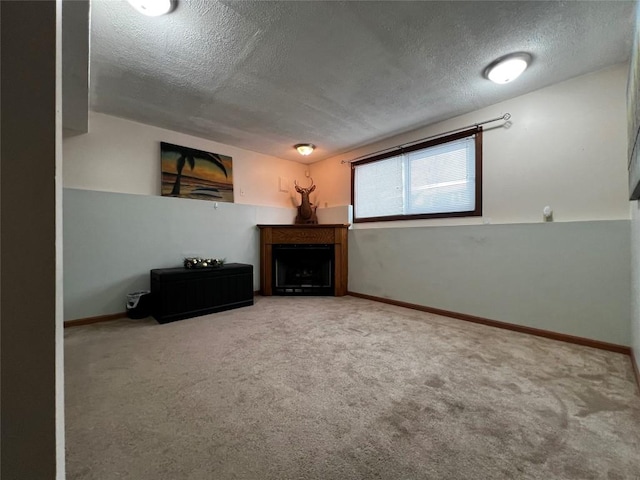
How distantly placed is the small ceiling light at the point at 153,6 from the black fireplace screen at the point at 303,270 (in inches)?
122

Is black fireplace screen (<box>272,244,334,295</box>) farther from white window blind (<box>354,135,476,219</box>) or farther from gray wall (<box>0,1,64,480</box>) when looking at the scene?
gray wall (<box>0,1,64,480</box>)

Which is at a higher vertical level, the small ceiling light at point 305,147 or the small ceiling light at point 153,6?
the small ceiling light at point 305,147

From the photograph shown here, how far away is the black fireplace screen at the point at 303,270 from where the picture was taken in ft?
13.9

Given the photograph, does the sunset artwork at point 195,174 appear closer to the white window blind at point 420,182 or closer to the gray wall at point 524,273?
the white window blind at point 420,182

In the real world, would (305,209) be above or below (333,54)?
below

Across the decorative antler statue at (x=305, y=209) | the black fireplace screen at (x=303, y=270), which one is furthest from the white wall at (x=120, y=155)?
the black fireplace screen at (x=303, y=270)

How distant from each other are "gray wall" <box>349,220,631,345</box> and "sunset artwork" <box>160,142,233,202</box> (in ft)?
8.81

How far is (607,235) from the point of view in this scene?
215cm

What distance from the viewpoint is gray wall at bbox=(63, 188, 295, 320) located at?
2.78 meters

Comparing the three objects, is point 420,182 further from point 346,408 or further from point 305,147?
point 346,408

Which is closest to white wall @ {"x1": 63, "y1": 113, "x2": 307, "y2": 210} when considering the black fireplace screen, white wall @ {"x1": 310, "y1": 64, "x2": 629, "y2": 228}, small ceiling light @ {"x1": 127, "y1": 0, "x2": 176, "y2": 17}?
the black fireplace screen

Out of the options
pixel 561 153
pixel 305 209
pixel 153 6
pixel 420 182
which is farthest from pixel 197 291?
pixel 561 153

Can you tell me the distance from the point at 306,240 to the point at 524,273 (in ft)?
9.46

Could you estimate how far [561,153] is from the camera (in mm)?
2424
